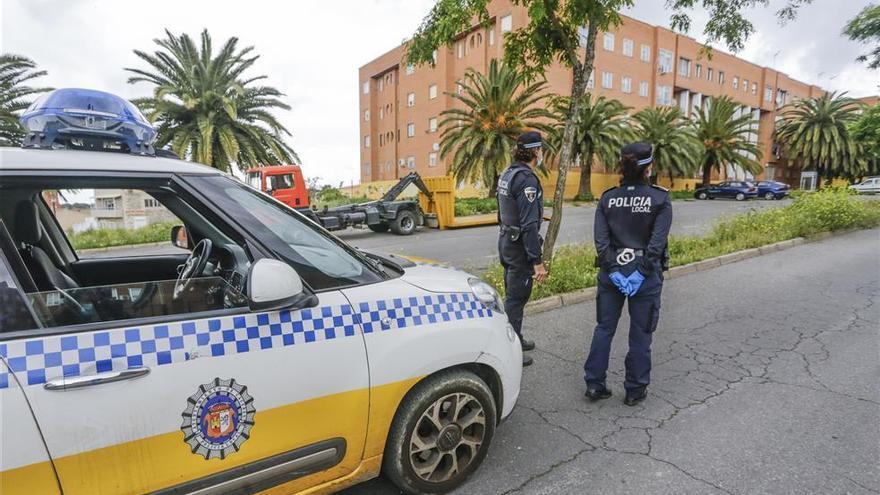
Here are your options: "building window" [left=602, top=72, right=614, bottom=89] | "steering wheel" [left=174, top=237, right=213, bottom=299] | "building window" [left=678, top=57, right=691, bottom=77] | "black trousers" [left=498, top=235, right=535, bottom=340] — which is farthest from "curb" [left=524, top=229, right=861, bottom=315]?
"building window" [left=678, top=57, right=691, bottom=77]

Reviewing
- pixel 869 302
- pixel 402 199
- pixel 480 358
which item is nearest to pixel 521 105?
pixel 402 199

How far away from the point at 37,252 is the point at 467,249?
9172mm

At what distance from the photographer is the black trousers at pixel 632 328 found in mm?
3201

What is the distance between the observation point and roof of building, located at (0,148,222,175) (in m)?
1.64

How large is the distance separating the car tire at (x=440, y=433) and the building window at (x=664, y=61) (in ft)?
144

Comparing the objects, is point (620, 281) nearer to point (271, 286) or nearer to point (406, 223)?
point (271, 286)

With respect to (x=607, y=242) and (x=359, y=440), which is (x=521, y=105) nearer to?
(x=607, y=242)

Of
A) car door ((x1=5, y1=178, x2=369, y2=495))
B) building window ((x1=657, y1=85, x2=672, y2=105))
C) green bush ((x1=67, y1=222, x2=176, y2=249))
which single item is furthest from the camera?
building window ((x1=657, y1=85, x2=672, y2=105))

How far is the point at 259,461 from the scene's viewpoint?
Result: 1804mm

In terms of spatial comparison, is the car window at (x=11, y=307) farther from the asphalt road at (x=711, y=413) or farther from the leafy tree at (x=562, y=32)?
the leafy tree at (x=562, y=32)

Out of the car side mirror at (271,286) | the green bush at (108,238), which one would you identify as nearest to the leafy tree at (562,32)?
the car side mirror at (271,286)

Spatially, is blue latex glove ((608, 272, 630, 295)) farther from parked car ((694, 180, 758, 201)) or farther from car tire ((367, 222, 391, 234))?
parked car ((694, 180, 758, 201))

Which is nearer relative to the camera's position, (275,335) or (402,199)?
(275,335)

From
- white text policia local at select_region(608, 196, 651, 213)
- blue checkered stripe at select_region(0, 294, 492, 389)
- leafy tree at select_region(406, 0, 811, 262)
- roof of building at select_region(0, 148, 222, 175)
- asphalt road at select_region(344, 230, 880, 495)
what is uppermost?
leafy tree at select_region(406, 0, 811, 262)
